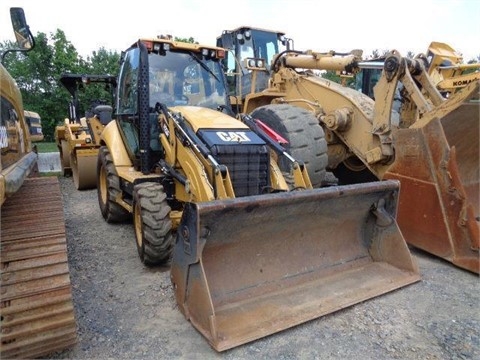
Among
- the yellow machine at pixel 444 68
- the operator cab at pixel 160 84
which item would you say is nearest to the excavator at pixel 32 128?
the operator cab at pixel 160 84

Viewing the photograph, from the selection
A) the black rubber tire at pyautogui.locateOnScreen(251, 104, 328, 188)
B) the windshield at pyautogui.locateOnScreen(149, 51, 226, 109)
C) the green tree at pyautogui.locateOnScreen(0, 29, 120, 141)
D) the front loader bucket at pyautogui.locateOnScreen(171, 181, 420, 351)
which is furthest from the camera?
the green tree at pyautogui.locateOnScreen(0, 29, 120, 141)

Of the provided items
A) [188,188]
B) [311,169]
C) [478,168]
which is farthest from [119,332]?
[478,168]

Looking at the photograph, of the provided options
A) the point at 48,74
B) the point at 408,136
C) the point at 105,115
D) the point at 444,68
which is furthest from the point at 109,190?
the point at 48,74

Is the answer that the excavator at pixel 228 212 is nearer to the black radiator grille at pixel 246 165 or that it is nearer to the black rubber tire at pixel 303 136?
the black radiator grille at pixel 246 165

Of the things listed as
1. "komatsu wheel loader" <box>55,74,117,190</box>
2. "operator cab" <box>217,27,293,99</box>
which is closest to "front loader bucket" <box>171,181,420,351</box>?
"operator cab" <box>217,27,293,99</box>

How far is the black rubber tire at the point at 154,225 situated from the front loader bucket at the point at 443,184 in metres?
2.45

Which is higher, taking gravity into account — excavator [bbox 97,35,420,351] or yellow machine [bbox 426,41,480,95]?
yellow machine [bbox 426,41,480,95]

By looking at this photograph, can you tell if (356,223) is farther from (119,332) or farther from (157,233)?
(119,332)

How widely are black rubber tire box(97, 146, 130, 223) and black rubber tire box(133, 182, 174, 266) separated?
3.59 feet

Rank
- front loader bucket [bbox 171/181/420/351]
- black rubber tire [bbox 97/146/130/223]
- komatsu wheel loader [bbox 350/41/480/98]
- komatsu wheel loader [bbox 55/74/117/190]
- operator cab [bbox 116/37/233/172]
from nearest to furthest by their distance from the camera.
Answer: front loader bucket [bbox 171/181/420/351] < operator cab [bbox 116/37/233/172] < black rubber tire [bbox 97/146/130/223] < komatsu wheel loader [bbox 350/41/480/98] < komatsu wheel loader [bbox 55/74/117/190]

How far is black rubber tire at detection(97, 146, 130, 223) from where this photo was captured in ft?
15.8

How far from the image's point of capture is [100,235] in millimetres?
4859

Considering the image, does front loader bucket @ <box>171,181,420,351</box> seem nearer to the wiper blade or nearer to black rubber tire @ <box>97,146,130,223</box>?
black rubber tire @ <box>97,146,130,223</box>

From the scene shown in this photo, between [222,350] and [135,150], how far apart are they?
2849 mm
